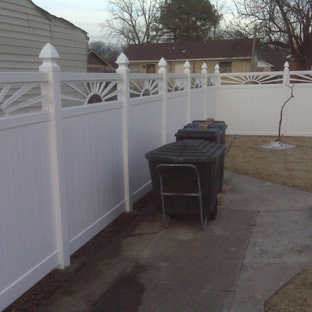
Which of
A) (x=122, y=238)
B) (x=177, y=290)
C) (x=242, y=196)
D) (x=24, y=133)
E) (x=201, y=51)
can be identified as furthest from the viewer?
(x=201, y=51)

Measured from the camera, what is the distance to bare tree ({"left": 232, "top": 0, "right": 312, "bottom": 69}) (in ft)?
87.1

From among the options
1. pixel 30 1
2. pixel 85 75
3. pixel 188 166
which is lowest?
pixel 188 166

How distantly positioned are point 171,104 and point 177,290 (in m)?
4.66

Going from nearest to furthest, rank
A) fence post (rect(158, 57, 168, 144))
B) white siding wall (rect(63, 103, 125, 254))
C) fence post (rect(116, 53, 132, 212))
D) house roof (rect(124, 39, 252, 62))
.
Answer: white siding wall (rect(63, 103, 125, 254)), fence post (rect(116, 53, 132, 212)), fence post (rect(158, 57, 168, 144)), house roof (rect(124, 39, 252, 62))

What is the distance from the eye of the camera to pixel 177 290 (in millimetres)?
3627

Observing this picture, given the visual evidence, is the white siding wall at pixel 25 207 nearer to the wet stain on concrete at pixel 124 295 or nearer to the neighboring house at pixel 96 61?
the wet stain on concrete at pixel 124 295

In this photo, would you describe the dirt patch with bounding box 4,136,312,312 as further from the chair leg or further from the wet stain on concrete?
the chair leg

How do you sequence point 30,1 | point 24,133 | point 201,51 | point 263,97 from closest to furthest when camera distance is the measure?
point 24,133 → point 30,1 → point 263,97 → point 201,51

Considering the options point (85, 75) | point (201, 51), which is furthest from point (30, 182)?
point (201, 51)

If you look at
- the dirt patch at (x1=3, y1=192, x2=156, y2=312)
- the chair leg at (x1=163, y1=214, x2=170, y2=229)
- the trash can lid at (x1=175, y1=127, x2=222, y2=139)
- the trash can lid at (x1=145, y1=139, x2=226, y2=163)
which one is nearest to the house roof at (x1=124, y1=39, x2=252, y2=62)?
the trash can lid at (x1=175, y1=127, x2=222, y2=139)

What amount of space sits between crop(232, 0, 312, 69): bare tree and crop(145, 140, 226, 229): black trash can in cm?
2471

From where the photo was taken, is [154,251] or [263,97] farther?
[263,97]

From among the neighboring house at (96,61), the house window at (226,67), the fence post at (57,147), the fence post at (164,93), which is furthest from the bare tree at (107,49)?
the fence post at (57,147)

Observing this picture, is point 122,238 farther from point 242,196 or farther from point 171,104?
point 171,104
